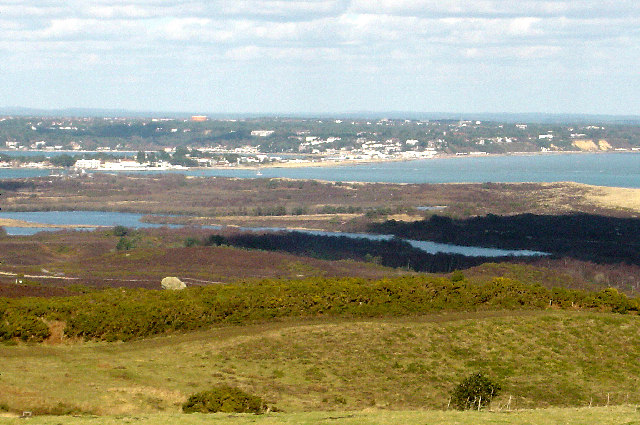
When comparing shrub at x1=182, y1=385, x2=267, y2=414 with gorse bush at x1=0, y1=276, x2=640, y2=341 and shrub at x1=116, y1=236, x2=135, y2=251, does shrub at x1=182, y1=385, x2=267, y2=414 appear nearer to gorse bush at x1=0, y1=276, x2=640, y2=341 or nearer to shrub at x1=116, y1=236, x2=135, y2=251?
gorse bush at x1=0, y1=276, x2=640, y2=341

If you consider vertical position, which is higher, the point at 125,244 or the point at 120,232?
the point at 125,244

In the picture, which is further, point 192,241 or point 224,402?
point 192,241

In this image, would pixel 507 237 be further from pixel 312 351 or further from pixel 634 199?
pixel 312 351

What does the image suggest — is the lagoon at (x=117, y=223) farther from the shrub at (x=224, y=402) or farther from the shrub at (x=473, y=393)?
the shrub at (x=224, y=402)

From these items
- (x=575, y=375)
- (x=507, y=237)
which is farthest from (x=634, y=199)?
(x=575, y=375)

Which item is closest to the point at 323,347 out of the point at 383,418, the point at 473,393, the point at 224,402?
the point at 473,393

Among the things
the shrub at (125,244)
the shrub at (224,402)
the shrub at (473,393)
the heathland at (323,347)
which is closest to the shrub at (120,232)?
the shrub at (125,244)

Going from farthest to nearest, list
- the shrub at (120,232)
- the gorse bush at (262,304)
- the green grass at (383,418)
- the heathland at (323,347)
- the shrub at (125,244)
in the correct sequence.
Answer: the shrub at (120,232)
the shrub at (125,244)
the gorse bush at (262,304)
the heathland at (323,347)
the green grass at (383,418)

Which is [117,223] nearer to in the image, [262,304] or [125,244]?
[125,244]
